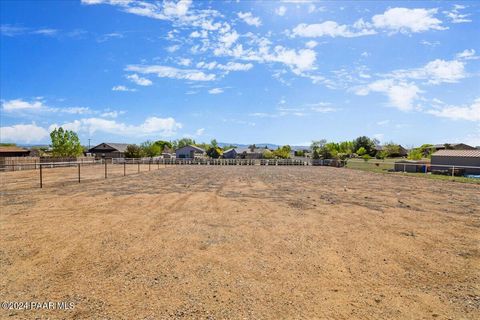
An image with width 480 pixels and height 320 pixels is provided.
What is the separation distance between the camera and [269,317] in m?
4.30

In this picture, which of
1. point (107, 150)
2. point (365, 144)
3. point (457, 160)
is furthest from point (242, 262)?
point (365, 144)

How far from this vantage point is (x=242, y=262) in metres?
6.37

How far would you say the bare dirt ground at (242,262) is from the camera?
463 cm

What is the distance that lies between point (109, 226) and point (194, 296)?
556 centimetres

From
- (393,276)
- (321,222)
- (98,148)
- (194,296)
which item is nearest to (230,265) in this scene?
(194,296)

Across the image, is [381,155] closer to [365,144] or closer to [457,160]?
[365,144]

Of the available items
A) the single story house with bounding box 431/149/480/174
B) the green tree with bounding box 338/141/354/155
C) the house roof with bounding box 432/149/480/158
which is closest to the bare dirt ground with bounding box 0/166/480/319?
the single story house with bounding box 431/149/480/174

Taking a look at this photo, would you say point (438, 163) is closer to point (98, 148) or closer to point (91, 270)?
point (91, 270)

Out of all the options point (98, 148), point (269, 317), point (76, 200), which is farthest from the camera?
point (98, 148)

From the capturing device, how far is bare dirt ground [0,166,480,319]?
463cm

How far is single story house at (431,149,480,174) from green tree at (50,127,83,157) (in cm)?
7140

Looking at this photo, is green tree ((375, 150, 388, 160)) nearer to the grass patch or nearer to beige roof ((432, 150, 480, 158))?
the grass patch

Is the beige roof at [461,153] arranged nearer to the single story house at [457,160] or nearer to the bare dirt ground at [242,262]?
the single story house at [457,160]

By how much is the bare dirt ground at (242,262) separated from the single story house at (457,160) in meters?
26.8
